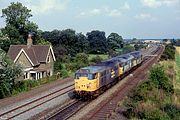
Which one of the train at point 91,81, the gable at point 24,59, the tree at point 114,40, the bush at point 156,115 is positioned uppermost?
the tree at point 114,40

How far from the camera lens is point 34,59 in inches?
1868

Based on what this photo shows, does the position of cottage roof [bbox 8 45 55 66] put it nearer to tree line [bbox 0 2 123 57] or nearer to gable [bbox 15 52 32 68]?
gable [bbox 15 52 32 68]

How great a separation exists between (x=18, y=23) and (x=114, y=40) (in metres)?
68.4

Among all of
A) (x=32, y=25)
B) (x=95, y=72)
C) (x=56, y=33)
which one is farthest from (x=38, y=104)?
(x=56, y=33)

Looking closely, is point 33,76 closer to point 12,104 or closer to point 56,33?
point 12,104

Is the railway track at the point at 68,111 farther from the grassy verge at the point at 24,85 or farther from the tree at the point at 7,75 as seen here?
the grassy verge at the point at 24,85

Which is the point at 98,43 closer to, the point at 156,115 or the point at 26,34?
the point at 26,34

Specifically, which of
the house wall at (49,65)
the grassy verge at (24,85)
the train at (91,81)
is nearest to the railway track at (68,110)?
the train at (91,81)

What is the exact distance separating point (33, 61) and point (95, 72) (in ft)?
69.0

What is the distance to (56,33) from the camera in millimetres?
83625

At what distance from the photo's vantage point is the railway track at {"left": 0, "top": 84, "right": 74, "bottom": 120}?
74.1 ft

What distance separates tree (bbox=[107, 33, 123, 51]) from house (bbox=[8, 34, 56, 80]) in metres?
74.7

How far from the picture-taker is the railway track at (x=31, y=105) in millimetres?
22594

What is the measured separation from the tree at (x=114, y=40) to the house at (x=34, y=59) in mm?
74709
